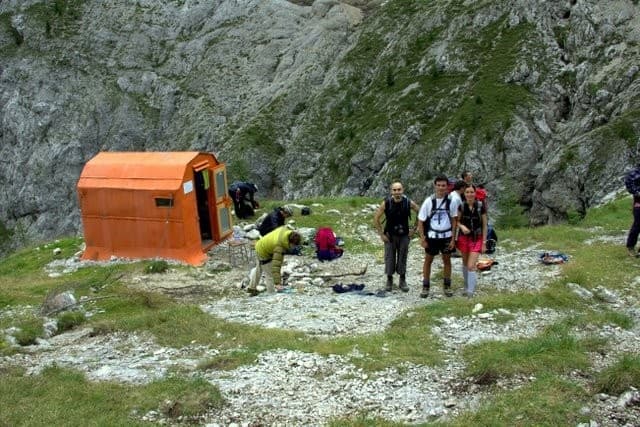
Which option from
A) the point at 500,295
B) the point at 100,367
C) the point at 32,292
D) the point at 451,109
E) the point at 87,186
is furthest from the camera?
the point at 451,109

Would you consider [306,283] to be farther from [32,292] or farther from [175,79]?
[175,79]

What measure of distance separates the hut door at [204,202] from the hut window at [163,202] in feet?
6.00

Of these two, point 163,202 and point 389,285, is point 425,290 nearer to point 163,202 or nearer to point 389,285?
point 389,285

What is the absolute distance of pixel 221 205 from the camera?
22750 millimetres

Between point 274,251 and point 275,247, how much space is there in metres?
0.11

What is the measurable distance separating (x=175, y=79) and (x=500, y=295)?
68433mm

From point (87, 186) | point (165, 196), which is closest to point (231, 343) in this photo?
point (165, 196)

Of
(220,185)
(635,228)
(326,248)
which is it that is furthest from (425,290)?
(220,185)

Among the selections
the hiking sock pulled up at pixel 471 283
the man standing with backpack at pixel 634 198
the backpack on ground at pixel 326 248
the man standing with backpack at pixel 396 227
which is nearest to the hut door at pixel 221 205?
the backpack on ground at pixel 326 248

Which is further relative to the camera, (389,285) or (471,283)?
(389,285)

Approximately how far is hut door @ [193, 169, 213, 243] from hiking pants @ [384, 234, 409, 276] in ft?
30.5

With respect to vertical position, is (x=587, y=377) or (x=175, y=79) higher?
(x=175, y=79)

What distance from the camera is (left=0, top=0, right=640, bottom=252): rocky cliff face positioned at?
1718 inches

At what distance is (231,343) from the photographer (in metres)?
12.2
